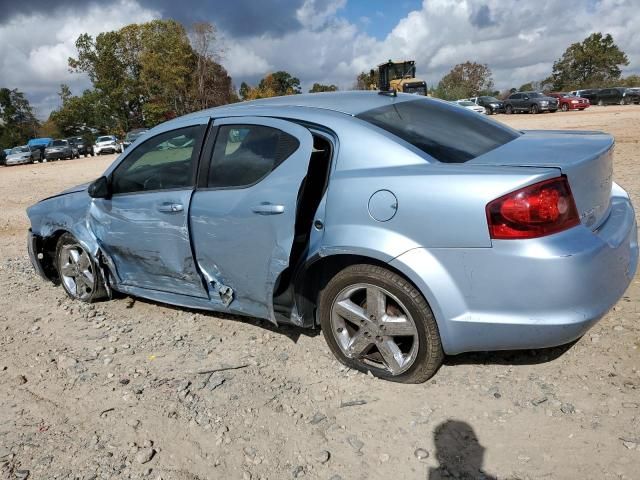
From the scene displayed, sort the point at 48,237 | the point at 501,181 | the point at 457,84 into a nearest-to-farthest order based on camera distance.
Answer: the point at 501,181 → the point at 48,237 → the point at 457,84

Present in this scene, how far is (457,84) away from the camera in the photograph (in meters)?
72.9

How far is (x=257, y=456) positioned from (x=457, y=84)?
76.3m

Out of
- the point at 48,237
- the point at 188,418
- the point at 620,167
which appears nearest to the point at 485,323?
the point at 188,418

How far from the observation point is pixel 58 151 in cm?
3853

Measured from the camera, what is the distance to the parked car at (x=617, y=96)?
40.8 meters

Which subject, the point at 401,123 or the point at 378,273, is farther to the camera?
the point at 401,123

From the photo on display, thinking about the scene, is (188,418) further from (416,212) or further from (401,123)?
(401,123)

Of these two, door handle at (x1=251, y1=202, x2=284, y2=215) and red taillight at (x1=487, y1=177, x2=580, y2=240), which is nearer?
red taillight at (x1=487, y1=177, x2=580, y2=240)

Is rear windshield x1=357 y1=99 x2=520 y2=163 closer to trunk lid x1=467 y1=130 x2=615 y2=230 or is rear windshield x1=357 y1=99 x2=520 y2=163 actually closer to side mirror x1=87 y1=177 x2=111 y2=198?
trunk lid x1=467 y1=130 x2=615 y2=230

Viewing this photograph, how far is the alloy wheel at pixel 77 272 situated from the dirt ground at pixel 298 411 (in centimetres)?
70

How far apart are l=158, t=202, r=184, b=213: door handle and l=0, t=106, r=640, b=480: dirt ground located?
0.99 meters

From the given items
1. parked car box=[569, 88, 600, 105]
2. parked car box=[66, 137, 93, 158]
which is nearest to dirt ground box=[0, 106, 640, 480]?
parked car box=[66, 137, 93, 158]

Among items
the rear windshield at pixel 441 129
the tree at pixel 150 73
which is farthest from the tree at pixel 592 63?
the rear windshield at pixel 441 129

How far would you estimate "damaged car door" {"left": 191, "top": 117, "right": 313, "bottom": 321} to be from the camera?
10.4 feet
